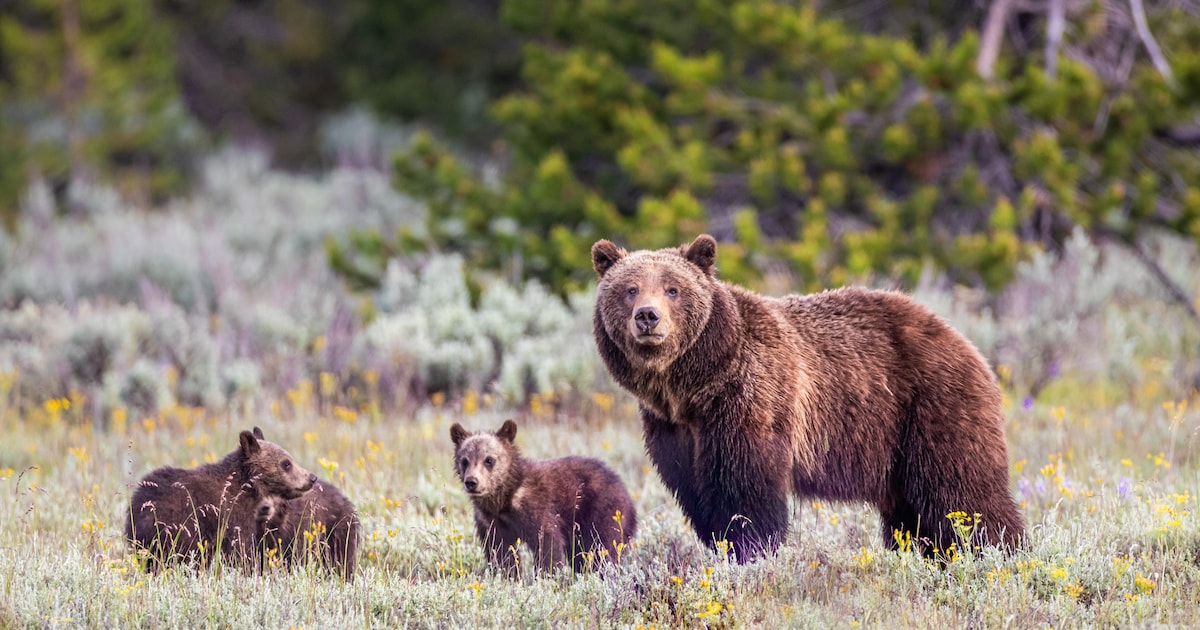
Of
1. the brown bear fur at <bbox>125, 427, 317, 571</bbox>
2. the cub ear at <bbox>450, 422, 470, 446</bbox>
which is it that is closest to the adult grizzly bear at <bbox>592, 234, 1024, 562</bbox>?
the cub ear at <bbox>450, 422, 470, 446</bbox>

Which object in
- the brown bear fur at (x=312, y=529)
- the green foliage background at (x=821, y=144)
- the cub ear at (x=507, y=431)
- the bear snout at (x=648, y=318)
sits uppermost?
the green foliage background at (x=821, y=144)

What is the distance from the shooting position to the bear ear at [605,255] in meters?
5.82

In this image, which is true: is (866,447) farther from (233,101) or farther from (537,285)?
(233,101)

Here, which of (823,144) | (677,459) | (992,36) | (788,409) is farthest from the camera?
(992,36)

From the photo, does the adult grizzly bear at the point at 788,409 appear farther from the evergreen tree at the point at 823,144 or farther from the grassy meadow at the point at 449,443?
the evergreen tree at the point at 823,144

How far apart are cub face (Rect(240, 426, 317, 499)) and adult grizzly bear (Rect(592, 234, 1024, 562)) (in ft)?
4.65

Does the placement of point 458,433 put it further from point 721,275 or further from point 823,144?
point 823,144

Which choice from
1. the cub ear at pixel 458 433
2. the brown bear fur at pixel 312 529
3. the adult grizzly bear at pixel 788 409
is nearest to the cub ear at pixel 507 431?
the cub ear at pixel 458 433

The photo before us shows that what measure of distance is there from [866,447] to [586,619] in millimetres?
1453

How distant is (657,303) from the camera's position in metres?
5.38

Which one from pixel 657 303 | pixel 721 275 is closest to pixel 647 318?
pixel 657 303

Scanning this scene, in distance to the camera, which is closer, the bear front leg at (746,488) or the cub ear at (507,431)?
Result: the bear front leg at (746,488)

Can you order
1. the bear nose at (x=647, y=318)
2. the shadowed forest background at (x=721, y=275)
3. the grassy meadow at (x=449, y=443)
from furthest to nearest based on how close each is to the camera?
the bear nose at (x=647, y=318), the shadowed forest background at (x=721, y=275), the grassy meadow at (x=449, y=443)

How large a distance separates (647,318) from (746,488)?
0.79 meters
